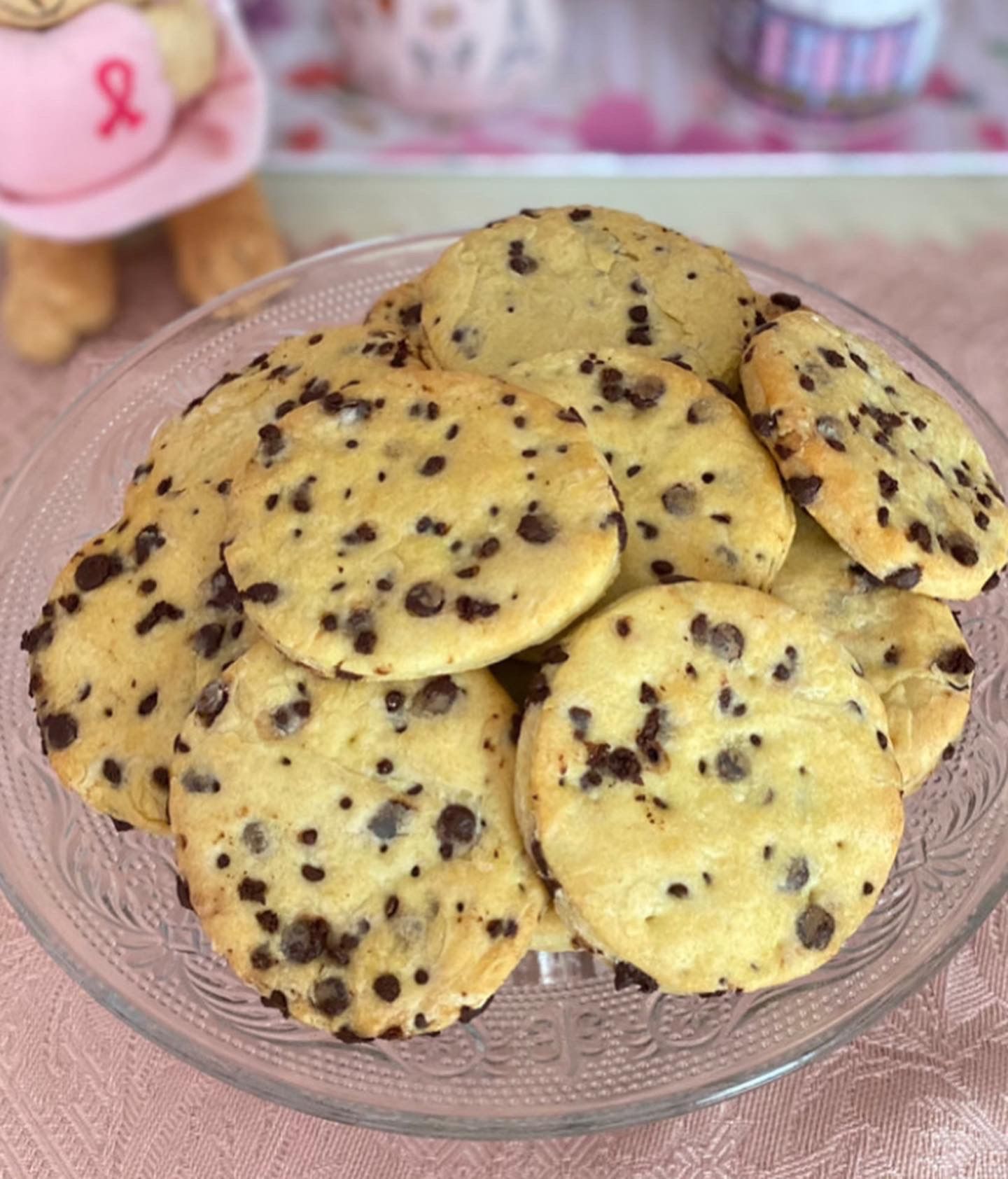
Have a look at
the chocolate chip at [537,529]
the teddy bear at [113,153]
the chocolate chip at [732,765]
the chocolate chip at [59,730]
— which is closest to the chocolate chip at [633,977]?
the chocolate chip at [732,765]

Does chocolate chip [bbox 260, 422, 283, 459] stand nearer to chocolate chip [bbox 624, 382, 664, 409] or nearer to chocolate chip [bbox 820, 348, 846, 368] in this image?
chocolate chip [bbox 624, 382, 664, 409]

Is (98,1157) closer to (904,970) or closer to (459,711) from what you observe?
(459,711)

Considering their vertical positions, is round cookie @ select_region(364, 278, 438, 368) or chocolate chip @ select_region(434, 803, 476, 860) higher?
round cookie @ select_region(364, 278, 438, 368)

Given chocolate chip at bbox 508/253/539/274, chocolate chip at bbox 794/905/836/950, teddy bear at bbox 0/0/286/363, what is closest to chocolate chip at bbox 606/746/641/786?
chocolate chip at bbox 794/905/836/950

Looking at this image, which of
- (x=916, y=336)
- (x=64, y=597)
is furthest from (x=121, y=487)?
(x=916, y=336)

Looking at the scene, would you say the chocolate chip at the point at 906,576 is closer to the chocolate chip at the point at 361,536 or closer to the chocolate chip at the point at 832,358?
the chocolate chip at the point at 832,358

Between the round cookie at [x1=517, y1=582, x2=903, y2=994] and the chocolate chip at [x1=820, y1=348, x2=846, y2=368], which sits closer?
the round cookie at [x1=517, y1=582, x2=903, y2=994]
